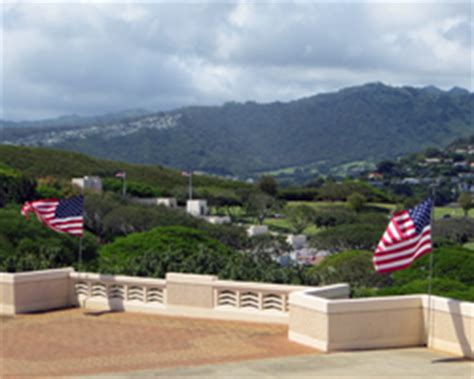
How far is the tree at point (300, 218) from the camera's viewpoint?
94000mm

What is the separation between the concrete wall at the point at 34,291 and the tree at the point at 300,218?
249ft

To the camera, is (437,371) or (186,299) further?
(186,299)

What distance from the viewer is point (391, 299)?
14.2 metres

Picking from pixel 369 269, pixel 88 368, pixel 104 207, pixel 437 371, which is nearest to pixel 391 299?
pixel 437 371

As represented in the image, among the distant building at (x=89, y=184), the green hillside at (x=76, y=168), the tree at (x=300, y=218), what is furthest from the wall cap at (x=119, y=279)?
the green hillside at (x=76, y=168)

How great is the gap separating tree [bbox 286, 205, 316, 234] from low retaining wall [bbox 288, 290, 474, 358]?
79.1m

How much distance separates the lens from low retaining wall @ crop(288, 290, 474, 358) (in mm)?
13672

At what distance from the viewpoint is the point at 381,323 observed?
1409 cm

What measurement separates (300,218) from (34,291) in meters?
78.4

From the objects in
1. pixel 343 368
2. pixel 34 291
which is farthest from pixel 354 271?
pixel 343 368

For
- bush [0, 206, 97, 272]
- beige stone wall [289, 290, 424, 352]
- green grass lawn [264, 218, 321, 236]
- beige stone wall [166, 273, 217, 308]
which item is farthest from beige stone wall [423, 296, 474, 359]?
green grass lawn [264, 218, 321, 236]

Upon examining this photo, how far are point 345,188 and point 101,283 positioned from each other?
12565cm

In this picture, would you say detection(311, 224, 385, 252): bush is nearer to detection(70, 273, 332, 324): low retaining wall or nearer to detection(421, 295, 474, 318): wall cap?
detection(70, 273, 332, 324): low retaining wall

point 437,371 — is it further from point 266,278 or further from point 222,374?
point 266,278
